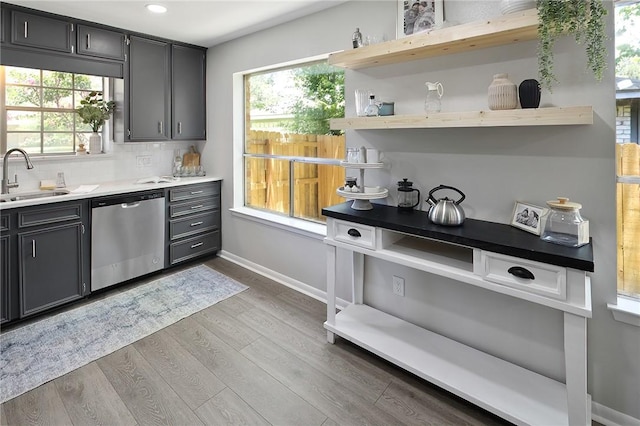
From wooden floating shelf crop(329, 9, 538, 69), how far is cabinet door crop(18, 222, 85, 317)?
2.67 m

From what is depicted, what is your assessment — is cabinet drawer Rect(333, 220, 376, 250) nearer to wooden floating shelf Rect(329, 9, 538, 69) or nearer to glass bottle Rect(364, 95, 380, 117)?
glass bottle Rect(364, 95, 380, 117)

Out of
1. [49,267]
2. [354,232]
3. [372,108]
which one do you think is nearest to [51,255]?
[49,267]

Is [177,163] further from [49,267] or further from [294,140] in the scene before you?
[49,267]

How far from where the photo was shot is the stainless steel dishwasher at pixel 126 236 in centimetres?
323

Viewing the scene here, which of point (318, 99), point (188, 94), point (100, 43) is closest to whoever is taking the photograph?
point (318, 99)

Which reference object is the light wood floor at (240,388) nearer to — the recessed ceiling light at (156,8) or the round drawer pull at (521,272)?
the round drawer pull at (521,272)

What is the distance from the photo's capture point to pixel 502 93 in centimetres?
184

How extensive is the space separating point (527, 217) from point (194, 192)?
3.40m

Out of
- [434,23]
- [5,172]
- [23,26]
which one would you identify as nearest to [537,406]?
[434,23]

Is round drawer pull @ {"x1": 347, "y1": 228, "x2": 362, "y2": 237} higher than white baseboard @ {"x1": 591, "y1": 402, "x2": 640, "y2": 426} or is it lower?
higher

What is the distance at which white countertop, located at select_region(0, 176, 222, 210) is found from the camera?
107 inches

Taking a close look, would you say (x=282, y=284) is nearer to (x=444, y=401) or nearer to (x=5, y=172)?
(x=444, y=401)

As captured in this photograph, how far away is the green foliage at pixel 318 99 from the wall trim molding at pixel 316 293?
150cm

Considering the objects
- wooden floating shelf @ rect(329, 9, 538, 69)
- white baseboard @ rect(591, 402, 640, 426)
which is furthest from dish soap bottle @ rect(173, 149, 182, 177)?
white baseboard @ rect(591, 402, 640, 426)
